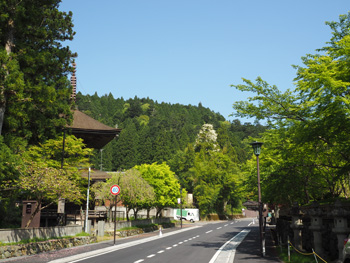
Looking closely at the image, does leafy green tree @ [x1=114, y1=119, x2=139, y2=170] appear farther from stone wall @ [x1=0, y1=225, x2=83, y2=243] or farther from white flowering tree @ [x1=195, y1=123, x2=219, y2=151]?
stone wall @ [x1=0, y1=225, x2=83, y2=243]

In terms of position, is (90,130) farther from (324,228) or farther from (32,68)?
(324,228)

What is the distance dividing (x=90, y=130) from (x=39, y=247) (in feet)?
57.0

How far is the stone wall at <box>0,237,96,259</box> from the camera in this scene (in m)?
16.7

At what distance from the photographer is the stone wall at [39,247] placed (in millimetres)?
16722

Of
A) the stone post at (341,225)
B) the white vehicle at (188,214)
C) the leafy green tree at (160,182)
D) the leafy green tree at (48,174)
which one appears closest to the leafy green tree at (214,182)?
the white vehicle at (188,214)

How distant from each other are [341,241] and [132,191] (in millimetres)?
25244

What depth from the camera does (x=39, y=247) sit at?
1925 centimetres

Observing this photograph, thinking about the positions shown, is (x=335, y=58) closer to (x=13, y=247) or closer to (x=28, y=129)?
(x=13, y=247)

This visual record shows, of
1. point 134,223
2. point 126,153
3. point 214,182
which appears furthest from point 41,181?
point 126,153

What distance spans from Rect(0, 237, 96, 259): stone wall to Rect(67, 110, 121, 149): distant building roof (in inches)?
513

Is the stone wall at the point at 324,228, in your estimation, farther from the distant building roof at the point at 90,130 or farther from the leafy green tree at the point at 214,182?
the leafy green tree at the point at 214,182

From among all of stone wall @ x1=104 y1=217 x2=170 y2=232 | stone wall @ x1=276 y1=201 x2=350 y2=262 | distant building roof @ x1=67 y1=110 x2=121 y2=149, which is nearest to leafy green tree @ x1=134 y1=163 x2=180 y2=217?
stone wall @ x1=104 y1=217 x2=170 y2=232

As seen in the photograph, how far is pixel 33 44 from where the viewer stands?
75.4 ft

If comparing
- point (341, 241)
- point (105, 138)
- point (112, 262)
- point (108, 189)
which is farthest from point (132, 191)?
point (341, 241)
